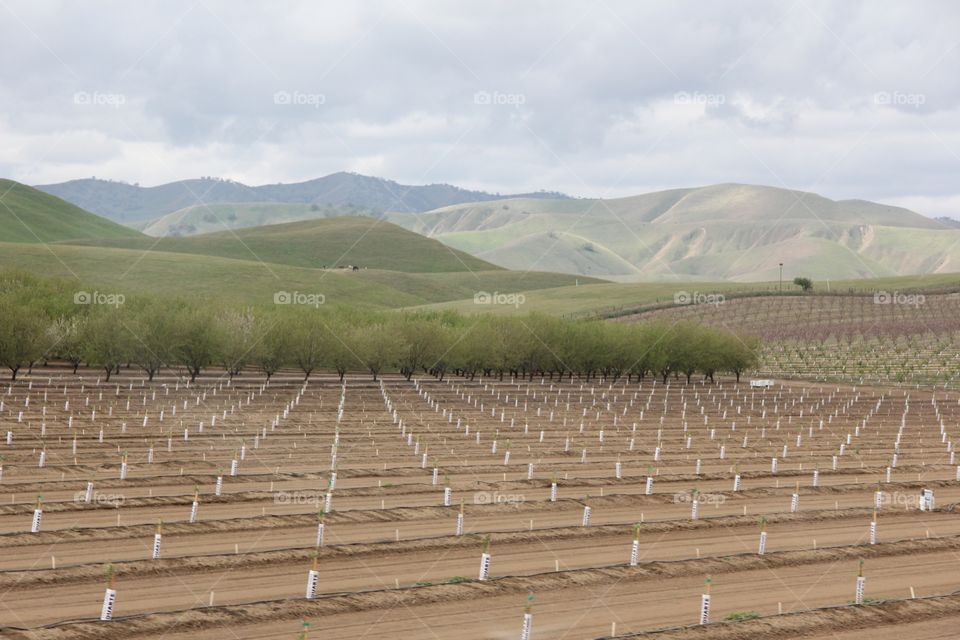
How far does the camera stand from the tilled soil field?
74.7 feet

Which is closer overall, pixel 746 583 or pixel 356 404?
pixel 746 583

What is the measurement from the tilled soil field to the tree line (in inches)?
822

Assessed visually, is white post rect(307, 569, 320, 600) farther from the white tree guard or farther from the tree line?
the tree line

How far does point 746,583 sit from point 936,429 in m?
50.0

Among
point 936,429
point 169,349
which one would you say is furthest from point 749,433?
point 169,349

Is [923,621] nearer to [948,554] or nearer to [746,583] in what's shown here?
[746,583]

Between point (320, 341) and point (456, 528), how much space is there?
220 ft

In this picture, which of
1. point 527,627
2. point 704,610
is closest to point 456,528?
point 704,610

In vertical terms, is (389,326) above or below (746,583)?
above

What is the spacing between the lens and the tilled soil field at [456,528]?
2277cm

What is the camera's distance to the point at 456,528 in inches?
1248

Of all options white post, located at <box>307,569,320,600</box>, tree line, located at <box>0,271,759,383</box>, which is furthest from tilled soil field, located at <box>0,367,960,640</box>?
tree line, located at <box>0,271,759,383</box>

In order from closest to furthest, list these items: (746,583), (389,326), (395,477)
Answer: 1. (746,583)
2. (395,477)
3. (389,326)

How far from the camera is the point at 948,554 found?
30.9 m
